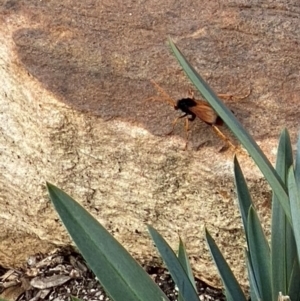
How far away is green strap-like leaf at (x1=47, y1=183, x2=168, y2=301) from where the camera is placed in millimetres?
1310

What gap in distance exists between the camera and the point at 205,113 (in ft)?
6.25

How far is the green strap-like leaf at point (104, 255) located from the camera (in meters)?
1.31

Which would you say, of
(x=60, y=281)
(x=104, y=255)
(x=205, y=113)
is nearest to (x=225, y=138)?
(x=205, y=113)

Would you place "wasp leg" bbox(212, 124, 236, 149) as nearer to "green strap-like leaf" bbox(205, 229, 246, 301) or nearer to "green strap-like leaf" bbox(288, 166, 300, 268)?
"green strap-like leaf" bbox(205, 229, 246, 301)

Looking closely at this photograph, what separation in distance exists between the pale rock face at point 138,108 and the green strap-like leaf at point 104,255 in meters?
0.55

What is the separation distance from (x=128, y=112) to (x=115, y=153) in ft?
0.43

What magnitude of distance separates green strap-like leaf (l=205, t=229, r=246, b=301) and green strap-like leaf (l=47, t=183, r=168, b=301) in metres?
0.19

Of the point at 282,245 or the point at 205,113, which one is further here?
the point at 205,113

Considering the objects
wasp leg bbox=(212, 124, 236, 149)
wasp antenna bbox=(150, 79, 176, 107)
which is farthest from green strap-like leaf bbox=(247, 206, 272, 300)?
wasp antenna bbox=(150, 79, 176, 107)

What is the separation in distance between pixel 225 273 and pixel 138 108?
0.60m

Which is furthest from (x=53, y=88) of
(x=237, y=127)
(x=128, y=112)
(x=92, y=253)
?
(x=237, y=127)

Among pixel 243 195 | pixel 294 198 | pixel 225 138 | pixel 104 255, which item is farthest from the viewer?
pixel 225 138

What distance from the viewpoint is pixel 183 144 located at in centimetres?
190

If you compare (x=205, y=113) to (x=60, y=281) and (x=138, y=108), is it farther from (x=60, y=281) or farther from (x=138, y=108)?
(x=60, y=281)
